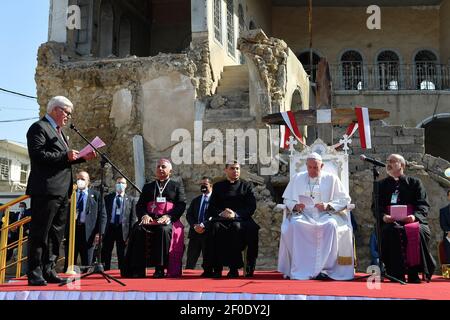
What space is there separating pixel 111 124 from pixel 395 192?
988 centimetres

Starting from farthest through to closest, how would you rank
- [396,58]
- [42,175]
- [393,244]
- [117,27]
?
1. [396,58]
2. [117,27]
3. [393,244]
4. [42,175]

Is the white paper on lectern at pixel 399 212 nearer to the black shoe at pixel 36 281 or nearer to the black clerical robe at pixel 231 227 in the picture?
the black clerical robe at pixel 231 227

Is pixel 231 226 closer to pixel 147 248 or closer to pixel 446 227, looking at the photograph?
pixel 147 248

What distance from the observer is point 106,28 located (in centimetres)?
1955

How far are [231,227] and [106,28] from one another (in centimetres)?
1404

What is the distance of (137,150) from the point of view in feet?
48.6

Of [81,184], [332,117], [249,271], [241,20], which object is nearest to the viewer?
[249,271]

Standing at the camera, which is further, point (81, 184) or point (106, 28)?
point (106, 28)

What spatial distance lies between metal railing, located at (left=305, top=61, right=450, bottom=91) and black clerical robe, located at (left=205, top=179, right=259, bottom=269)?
606 inches

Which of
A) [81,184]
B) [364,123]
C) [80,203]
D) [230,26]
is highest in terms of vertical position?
[230,26]

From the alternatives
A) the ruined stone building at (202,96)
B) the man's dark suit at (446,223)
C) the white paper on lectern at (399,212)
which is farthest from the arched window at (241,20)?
the white paper on lectern at (399,212)

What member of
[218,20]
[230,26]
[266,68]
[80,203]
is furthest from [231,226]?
[230,26]

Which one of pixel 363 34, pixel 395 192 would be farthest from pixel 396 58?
pixel 395 192
